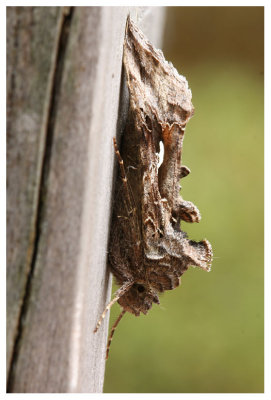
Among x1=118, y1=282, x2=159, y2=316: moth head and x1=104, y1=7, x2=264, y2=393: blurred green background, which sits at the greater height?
x1=104, y1=7, x2=264, y2=393: blurred green background

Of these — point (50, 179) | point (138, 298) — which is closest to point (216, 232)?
point (138, 298)

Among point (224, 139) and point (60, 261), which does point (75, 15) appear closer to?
point (60, 261)

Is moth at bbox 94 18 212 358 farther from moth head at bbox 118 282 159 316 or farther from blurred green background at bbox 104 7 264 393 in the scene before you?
blurred green background at bbox 104 7 264 393

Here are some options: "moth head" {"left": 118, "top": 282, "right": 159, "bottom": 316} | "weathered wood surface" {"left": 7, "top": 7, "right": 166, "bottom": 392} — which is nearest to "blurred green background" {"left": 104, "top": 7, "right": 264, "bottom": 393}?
"moth head" {"left": 118, "top": 282, "right": 159, "bottom": 316}

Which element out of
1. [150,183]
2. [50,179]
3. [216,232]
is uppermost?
[216,232]

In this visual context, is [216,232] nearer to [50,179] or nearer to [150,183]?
[150,183]

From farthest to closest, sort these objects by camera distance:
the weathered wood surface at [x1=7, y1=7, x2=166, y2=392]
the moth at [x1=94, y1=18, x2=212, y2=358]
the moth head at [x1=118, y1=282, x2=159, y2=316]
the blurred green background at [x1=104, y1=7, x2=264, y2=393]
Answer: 1. the blurred green background at [x1=104, y1=7, x2=264, y2=393]
2. the moth head at [x1=118, y1=282, x2=159, y2=316]
3. the moth at [x1=94, y1=18, x2=212, y2=358]
4. the weathered wood surface at [x1=7, y1=7, x2=166, y2=392]

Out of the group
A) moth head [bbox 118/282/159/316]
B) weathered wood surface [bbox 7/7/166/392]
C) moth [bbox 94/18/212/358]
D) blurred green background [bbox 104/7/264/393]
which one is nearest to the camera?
weathered wood surface [bbox 7/7/166/392]
